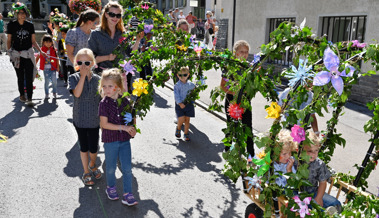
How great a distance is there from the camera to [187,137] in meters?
6.36

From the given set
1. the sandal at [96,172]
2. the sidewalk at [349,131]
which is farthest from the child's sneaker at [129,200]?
the sidewalk at [349,131]

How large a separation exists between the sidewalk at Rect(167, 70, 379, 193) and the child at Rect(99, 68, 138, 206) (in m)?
2.28

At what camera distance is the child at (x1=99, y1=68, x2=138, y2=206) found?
392cm

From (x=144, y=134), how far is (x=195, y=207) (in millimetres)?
2851

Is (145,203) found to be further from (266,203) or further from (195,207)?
(266,203)

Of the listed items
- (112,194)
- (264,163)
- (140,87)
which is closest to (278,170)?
(264,163)

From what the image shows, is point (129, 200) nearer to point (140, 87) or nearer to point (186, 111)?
point (140, 87)

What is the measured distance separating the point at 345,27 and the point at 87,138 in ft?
26.6

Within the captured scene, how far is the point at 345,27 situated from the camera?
10.1m

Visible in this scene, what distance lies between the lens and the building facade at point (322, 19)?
8969 mm

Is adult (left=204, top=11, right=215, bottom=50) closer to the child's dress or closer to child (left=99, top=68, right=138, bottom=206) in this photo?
child (left=99, top=68, right=138, bottom=206)

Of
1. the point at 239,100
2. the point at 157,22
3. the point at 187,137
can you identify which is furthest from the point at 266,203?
the point at 187,137

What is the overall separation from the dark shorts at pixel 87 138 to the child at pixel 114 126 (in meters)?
0.55

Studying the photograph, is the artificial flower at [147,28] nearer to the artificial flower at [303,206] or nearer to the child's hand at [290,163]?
the child's hand at [290,163]
